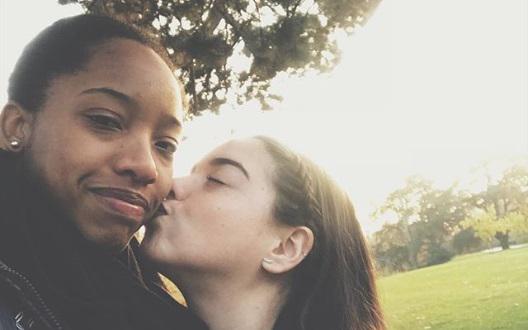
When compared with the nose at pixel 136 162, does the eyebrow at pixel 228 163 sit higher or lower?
higher

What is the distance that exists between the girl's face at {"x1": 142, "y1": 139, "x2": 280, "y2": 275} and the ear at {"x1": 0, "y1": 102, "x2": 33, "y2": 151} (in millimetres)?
748

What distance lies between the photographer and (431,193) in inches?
1877

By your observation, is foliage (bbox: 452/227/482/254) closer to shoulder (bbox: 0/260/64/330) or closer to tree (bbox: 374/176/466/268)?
tree (bbox: 374/176/466/268)

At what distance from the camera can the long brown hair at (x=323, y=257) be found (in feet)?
7.38

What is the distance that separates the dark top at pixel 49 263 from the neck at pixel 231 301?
571 millimetres

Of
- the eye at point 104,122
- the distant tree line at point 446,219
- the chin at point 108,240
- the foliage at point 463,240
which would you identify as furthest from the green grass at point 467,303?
the foliage at point 463,240

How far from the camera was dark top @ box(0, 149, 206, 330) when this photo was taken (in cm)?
138

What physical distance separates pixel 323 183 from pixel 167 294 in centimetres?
89

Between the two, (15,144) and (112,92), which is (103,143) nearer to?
(112,92)

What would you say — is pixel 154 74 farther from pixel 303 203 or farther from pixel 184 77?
pixel 184 77

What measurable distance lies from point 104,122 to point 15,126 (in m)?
0.28

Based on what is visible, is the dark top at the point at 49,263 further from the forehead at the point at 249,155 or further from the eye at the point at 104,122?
the forehead at the point at 249,155

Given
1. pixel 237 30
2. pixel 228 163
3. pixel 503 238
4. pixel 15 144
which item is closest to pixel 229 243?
pixel 228 163

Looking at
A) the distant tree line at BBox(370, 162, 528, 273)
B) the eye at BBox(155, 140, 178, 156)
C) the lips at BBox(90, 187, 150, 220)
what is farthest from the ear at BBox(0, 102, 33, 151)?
the distant tree line at BBox(370, 162, 528, 273)
